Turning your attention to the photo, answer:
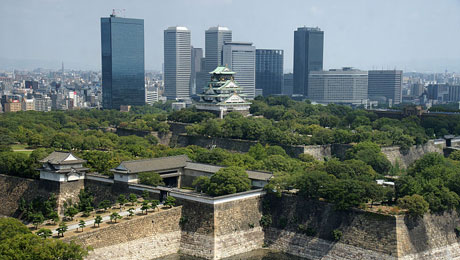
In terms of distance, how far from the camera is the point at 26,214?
34750mm

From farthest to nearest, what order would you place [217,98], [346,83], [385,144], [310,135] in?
1. [346,83]
2. [217,98]
3. [310,135]
4. [385,144]

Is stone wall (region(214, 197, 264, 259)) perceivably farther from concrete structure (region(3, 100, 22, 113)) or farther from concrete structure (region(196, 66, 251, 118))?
concrete structure (region(3, 100, 22, 113))

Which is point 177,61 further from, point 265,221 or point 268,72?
point 265,221

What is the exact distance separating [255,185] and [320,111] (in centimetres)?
3603

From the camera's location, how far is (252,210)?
31.6 meters

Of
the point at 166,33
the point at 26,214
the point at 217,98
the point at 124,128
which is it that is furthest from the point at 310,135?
the point at 166,33

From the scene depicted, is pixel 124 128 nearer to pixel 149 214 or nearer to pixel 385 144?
pixel 385 144

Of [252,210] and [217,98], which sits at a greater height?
[217,98]

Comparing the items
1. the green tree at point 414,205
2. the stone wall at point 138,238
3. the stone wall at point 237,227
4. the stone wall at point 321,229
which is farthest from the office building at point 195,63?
the green tree at point 414,205

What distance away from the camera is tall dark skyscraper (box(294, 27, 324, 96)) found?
151 metres

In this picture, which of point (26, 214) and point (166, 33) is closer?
point (26, 214)

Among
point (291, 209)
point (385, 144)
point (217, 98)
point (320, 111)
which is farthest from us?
point (320, 111)

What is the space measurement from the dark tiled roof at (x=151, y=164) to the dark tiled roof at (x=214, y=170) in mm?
578

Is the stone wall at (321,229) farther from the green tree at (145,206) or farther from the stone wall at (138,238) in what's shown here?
the green tree at (145,206)
